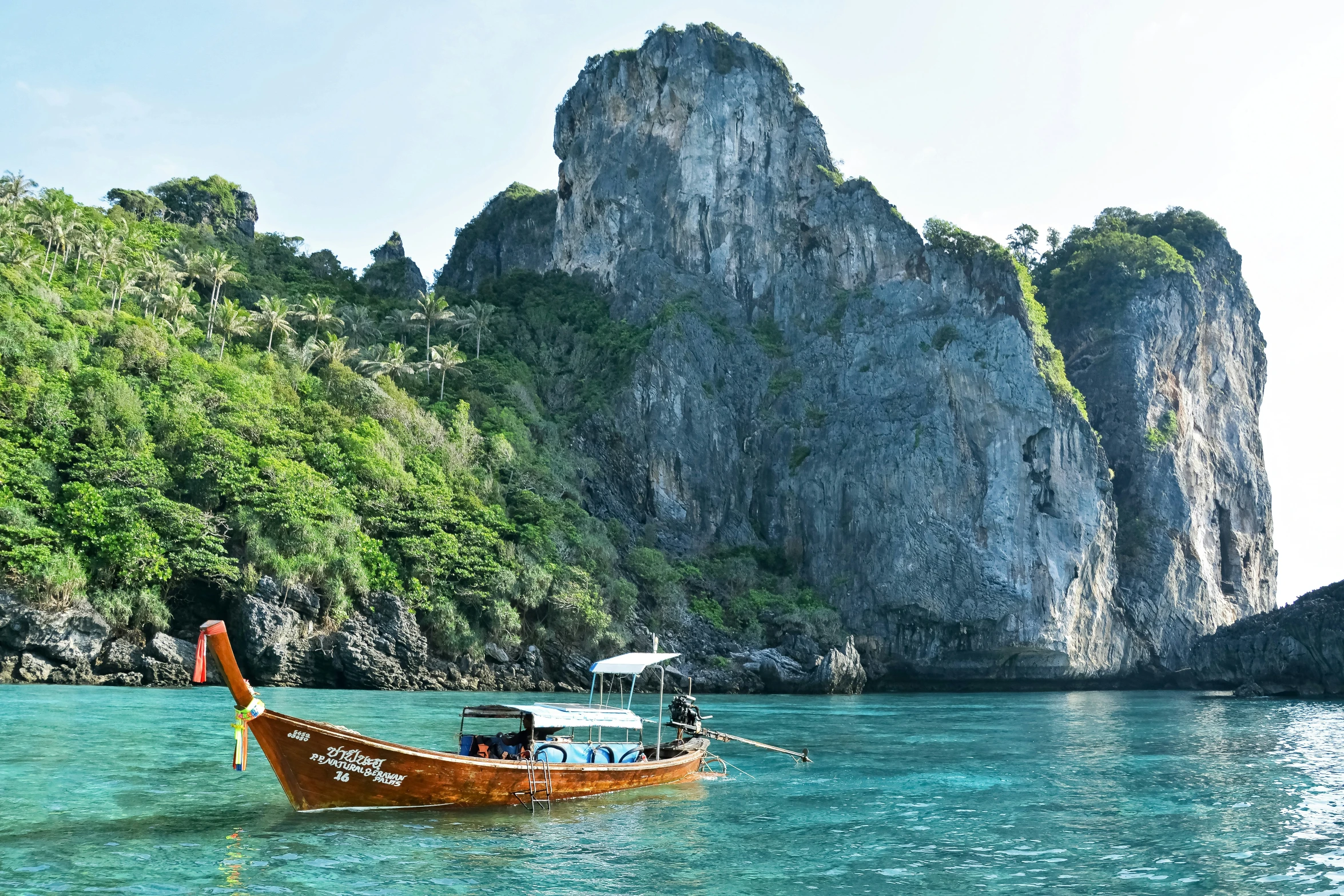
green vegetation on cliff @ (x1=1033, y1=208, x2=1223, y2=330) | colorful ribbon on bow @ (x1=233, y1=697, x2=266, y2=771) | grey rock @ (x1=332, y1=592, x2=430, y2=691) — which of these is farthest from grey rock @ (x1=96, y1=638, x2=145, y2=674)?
green vegetation on cliff @ (x1=1033, y1=208, x2=1223, y2=330)

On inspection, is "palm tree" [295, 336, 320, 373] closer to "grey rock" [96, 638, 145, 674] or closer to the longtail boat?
"grey rock" [96, 638, 145, 674]

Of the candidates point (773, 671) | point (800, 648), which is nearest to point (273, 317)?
point (773, 671)

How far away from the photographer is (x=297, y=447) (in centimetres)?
5288

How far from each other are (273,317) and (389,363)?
788cm

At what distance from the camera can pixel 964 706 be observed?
177 ft

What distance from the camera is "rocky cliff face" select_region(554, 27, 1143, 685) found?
2872 inches

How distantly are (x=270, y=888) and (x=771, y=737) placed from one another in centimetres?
2326

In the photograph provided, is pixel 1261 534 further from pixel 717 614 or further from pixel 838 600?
pixel 717 614

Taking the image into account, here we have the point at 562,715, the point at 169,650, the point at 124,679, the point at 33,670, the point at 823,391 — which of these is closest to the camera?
the point at 562,715

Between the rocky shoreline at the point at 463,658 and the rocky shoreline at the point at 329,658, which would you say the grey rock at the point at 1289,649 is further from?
the rocky shoreline at the point at 329,658

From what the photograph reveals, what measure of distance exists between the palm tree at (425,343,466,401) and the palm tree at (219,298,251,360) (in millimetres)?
12132

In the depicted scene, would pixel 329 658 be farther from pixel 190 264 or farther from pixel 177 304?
pixel 190 264

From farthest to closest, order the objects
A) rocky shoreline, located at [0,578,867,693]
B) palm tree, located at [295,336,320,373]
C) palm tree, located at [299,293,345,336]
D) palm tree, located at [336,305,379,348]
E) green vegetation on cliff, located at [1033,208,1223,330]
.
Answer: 1. green vegetation on cliff, located at [1033,208,1223,330]
2. palm tree, located at [336,305,379,348]
3. palm tree, located at [299,293,345,336]
4. palm tree, located at [295,336,320,373]
5. rocky shoreline, located at [0,578,867,693]

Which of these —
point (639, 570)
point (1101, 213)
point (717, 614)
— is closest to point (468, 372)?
point (639, 570)
